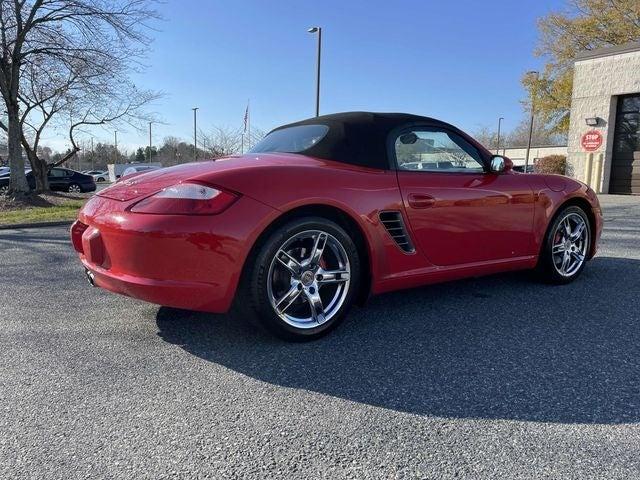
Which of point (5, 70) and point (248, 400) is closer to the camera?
point (248, 400)

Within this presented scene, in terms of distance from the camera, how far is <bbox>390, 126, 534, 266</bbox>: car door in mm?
3340

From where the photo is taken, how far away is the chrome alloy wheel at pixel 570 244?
4.30 m

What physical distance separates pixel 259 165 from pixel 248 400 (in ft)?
4.32

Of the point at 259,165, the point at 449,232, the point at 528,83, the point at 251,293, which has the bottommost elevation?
the point at 251,293

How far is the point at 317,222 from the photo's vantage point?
2.91 meters

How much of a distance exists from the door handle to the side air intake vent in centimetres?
14

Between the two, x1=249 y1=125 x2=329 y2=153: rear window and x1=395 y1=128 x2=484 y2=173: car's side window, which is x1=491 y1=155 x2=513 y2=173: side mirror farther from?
x1=249 y1=125 x2=329 y2=153: rear window

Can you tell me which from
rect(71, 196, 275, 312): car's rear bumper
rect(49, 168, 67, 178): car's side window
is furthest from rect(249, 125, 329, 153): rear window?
rect(49, 168, 67, 178): car's side window

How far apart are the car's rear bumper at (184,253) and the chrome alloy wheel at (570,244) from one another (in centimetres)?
275

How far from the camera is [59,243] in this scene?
23.2 ft

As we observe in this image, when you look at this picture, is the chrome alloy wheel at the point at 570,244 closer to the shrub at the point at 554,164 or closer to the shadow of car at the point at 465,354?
the shadow of car at the point at 465,354

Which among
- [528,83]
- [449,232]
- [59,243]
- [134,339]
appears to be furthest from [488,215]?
[528,83]

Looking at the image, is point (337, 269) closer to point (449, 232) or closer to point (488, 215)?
point (449, 232)

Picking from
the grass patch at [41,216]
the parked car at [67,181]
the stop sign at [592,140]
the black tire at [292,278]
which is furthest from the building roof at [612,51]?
the parked car at [67,181]
